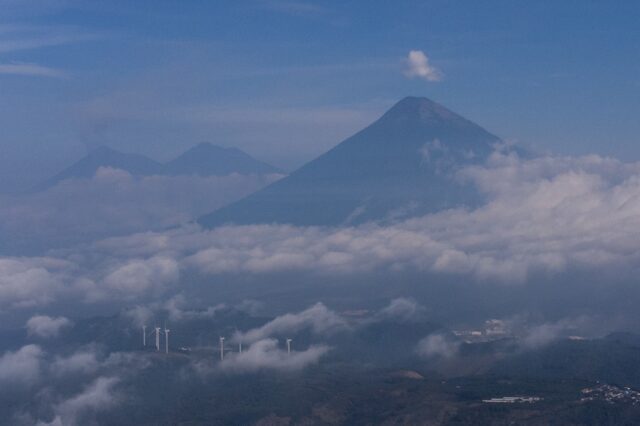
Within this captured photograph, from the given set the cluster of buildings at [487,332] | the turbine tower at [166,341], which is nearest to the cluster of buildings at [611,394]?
the turbine tower at [166,341]

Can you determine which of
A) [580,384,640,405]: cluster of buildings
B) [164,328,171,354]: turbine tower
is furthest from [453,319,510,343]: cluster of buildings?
[580,384,640,405]: cluster of buildings

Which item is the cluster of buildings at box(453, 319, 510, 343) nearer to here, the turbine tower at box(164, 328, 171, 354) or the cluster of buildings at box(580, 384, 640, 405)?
the turbine tower at box(164, 328, 171, 354)

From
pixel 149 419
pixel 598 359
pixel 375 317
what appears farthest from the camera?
pixel 375 317

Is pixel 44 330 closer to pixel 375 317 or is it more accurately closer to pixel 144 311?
pixel 144 311

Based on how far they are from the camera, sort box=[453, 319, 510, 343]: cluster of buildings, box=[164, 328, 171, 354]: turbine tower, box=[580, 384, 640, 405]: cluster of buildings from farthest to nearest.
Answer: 1. box=[453, 319, 510, 343]: cluster of buildings
2. box=[164, 328, 171, 354]: turbine tower
3. box=[580, 384, 640, 405]: cluster of buildings

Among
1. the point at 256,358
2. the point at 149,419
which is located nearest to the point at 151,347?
the point at 256,358

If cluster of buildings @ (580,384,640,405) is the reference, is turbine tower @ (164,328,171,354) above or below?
above

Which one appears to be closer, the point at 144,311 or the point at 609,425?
the point at 609,425

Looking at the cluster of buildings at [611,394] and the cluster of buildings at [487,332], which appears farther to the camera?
the cluster of buildings at [487,332]

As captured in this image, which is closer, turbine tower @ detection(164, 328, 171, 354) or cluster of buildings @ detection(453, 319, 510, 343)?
turbine tower @ detection(164, 328, 171, 354)

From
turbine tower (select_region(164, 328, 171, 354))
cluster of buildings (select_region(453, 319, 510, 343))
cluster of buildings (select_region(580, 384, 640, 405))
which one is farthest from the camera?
cluster of buildings (select_region(453, 319, 510, 343))

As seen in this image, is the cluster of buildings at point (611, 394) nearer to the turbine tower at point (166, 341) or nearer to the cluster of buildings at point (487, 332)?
the turbine tower at point (166, 341)
